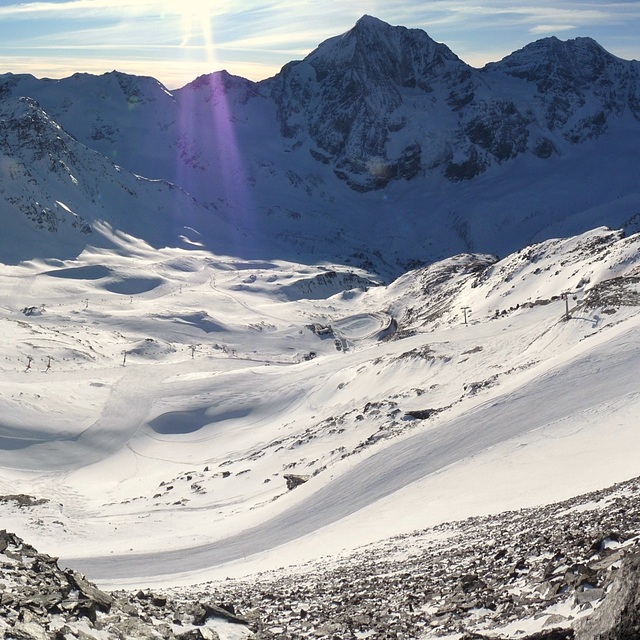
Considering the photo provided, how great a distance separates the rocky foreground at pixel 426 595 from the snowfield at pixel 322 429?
4997mm

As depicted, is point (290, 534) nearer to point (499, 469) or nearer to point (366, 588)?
point (499, 469)

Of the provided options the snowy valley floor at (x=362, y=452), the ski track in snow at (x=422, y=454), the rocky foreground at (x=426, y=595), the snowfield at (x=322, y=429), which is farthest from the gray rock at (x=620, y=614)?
the ski track in snow at (x=422, y=454)

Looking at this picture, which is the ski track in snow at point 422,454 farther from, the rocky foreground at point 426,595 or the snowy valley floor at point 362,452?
the rocky foreground at point 426,595

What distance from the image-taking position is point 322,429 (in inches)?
1907

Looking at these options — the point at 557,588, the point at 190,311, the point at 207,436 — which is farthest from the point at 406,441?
the point at 190,311

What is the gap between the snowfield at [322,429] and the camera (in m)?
29.5

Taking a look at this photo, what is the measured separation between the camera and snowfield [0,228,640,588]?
96.7 ft

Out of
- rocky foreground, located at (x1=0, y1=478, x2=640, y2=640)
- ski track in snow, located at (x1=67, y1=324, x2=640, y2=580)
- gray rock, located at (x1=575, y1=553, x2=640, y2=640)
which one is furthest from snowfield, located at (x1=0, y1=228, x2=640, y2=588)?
gray rock, located at (x1=575, y1=553, x2=640, y2=640)

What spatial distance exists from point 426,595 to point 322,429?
106ft

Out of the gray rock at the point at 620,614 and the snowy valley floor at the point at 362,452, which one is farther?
the snowy valley floor at the point at 362,452

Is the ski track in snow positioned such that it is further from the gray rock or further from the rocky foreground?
the gray rock

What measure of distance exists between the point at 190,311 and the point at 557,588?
406 feet

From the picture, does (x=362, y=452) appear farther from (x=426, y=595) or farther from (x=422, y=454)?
(x=426, y=595)

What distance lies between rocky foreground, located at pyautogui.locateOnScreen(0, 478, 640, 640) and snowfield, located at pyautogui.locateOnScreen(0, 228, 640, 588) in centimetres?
500
